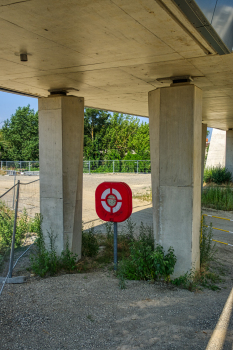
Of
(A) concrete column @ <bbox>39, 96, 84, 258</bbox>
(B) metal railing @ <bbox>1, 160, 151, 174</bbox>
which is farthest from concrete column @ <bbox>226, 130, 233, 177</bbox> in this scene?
(A) concrete column @ <bbox>39, 96, 84, 258</bbox>

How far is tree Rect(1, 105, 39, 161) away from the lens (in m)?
52.2

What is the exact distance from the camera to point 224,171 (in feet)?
70.8

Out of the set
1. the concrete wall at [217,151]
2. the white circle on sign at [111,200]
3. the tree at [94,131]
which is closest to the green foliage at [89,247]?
the white circle on sign at [111,200]

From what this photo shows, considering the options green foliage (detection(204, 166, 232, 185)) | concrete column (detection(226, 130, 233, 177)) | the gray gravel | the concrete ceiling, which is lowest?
the gray gravel

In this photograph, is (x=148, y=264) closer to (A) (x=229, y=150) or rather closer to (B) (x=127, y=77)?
(B) (x=127, y=77)

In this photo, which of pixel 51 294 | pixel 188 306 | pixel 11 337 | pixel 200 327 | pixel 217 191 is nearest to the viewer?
pixel 11 337

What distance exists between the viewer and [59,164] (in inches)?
276

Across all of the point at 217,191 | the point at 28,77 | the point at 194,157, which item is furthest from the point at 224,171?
the point at 28,77

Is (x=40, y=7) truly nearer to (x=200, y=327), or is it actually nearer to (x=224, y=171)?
(x=200, y=327)

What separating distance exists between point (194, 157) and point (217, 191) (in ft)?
33.0

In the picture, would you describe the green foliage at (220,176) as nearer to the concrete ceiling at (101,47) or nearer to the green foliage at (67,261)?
the concrete ceiling at (101,47)

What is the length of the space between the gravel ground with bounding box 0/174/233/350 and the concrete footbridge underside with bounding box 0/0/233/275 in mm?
1016

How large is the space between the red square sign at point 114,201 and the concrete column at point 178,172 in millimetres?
580

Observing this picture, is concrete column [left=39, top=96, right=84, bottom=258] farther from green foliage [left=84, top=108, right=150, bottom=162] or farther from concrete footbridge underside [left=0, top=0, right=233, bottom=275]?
green foliage [left=84, top=108, right=150, bottom=162]
